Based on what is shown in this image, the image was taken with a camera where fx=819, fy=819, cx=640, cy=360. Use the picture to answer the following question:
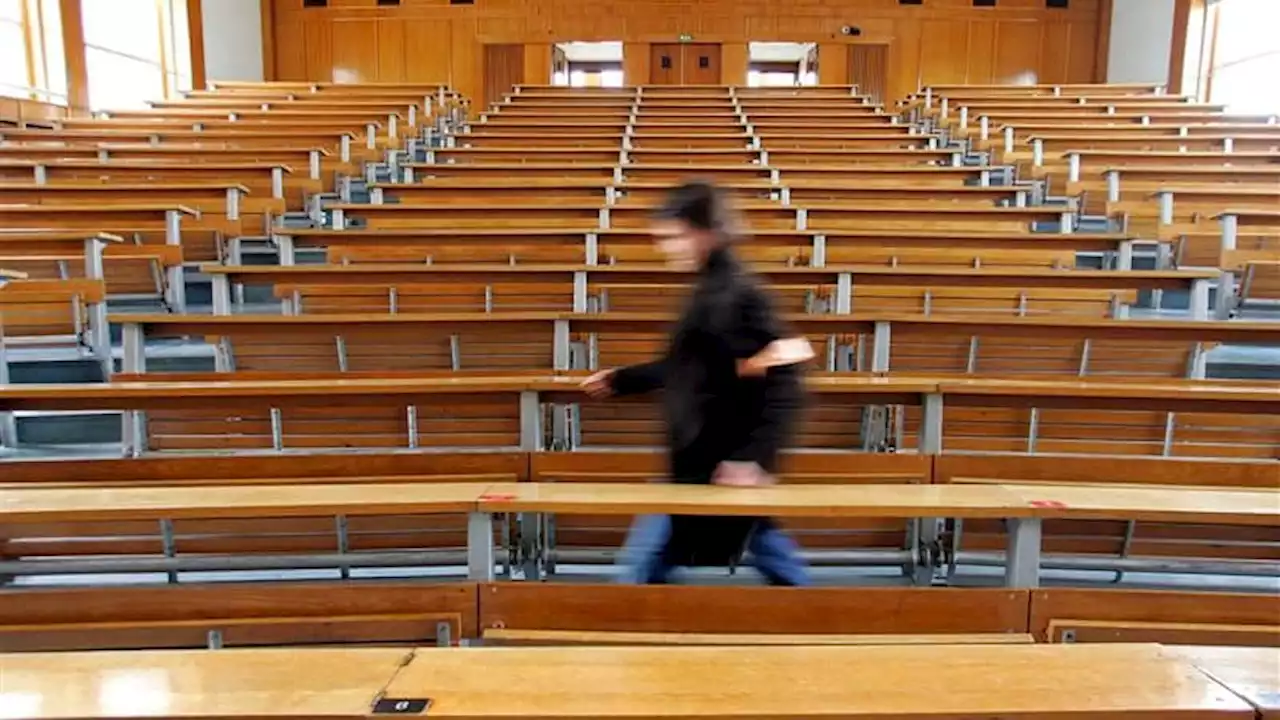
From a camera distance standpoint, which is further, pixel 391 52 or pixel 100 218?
pixel 391 52

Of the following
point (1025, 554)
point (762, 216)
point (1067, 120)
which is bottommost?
point (1025, 554)

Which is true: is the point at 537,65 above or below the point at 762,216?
above

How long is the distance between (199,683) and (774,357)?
82 cm

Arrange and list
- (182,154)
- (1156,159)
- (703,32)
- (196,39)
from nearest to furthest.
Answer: (1156,159)
(182,154)
(196,39)
(703,32)

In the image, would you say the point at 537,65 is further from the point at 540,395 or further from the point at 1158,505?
the point at 1158,505

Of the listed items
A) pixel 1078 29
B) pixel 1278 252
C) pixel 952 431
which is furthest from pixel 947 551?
pixel 1078 29

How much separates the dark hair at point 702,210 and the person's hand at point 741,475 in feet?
1.15

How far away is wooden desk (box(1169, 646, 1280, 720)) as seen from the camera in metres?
0.78

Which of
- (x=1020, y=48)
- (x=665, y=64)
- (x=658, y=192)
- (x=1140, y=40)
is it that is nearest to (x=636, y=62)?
(x=665, y=64)

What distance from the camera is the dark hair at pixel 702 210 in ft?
4.04

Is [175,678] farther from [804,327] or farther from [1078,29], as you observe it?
[1078,29]

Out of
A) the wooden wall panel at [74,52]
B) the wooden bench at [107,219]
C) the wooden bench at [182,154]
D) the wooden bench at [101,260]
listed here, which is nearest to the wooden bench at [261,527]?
the wooden bench at [101,260]

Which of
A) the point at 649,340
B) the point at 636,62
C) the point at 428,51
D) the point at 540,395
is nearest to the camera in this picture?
the point at 540,395

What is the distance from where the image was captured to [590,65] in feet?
43.4
